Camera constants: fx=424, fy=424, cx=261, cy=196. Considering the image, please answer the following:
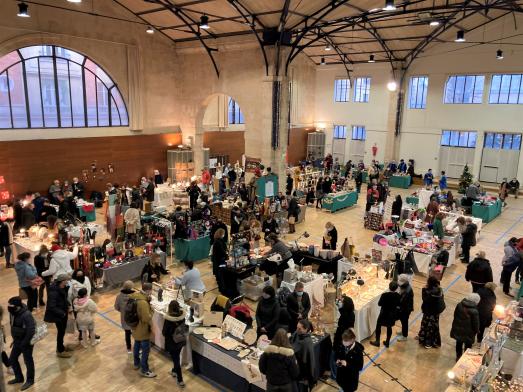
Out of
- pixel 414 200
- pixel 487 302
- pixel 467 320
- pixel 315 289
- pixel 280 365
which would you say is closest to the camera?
pixel 280 365


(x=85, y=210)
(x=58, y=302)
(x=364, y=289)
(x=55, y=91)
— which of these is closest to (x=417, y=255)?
(x=364, y=289)

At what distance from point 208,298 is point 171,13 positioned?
1252cm

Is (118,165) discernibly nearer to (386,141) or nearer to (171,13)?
(171,13)

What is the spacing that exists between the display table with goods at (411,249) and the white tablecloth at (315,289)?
7.56 ft

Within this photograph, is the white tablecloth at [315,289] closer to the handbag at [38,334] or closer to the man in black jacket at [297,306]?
the man in black jacket at [297,306]

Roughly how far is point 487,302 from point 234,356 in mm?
4256

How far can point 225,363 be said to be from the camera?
6.02m

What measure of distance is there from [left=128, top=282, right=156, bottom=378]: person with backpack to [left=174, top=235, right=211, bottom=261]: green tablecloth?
4428mm

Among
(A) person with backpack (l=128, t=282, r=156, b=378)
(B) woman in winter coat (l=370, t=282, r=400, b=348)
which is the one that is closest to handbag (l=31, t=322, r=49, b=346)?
(A) person with backpack (l=128, t=282, r=156, b=378)

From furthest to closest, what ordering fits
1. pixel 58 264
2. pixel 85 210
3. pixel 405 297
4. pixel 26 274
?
pixel 85 210 < pixel 58 264 < pixel 26 274 < pixel 405 297

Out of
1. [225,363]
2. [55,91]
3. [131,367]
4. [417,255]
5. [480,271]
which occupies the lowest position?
[131,367]

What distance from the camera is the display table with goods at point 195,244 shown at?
431 inches

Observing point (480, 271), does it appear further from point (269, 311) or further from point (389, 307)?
point (269, 311)

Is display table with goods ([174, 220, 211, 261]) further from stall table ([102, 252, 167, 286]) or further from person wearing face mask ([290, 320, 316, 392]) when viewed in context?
person wearing face mask ([290, 320, 316, 392])
